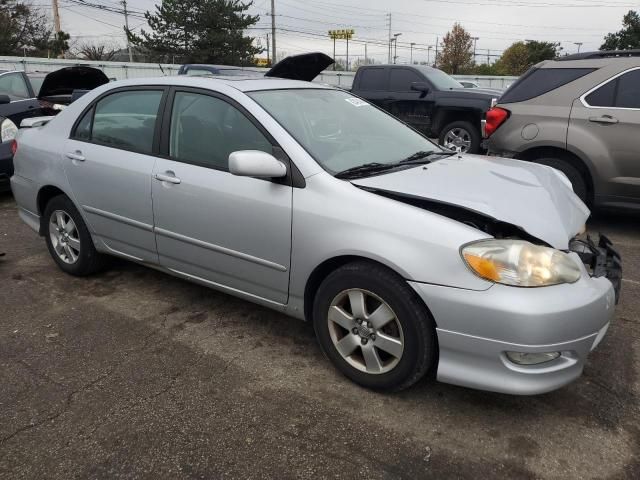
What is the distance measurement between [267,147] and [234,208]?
39cm

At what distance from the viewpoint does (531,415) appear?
258 cm

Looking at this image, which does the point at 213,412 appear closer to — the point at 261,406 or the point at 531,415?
the point at 261,406

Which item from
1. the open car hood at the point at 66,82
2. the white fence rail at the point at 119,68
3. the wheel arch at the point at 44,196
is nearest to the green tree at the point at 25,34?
the white fence rail at the point at 119,68

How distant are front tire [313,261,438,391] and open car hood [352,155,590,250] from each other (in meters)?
0.44

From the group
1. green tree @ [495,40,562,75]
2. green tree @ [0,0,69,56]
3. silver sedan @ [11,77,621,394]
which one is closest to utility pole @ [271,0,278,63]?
green tree @ [0,0,69,56]

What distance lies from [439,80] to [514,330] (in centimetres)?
912

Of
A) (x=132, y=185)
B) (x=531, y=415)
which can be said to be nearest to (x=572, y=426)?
(x=531, y=415)

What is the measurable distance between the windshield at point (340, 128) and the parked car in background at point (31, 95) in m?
4.65

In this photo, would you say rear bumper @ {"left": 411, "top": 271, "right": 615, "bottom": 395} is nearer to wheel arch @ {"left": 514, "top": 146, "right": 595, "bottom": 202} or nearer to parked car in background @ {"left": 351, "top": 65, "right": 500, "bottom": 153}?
wheel arch @ {"left": 514, "top": 146, "right": 595, "bottom": 202}

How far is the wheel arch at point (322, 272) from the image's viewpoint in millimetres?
2590

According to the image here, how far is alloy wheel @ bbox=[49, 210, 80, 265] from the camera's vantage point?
416 cm

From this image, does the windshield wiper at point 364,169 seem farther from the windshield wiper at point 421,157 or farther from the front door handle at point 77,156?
the front door handle at point 77,156

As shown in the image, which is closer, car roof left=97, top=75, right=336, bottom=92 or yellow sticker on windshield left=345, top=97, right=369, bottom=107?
car roof left=97, top=75, right=336, bottom=92

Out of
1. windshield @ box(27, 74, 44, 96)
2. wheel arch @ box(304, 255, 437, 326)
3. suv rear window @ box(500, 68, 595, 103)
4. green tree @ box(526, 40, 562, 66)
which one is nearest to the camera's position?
wheel arch @ box(304, 255, 437, 326)
